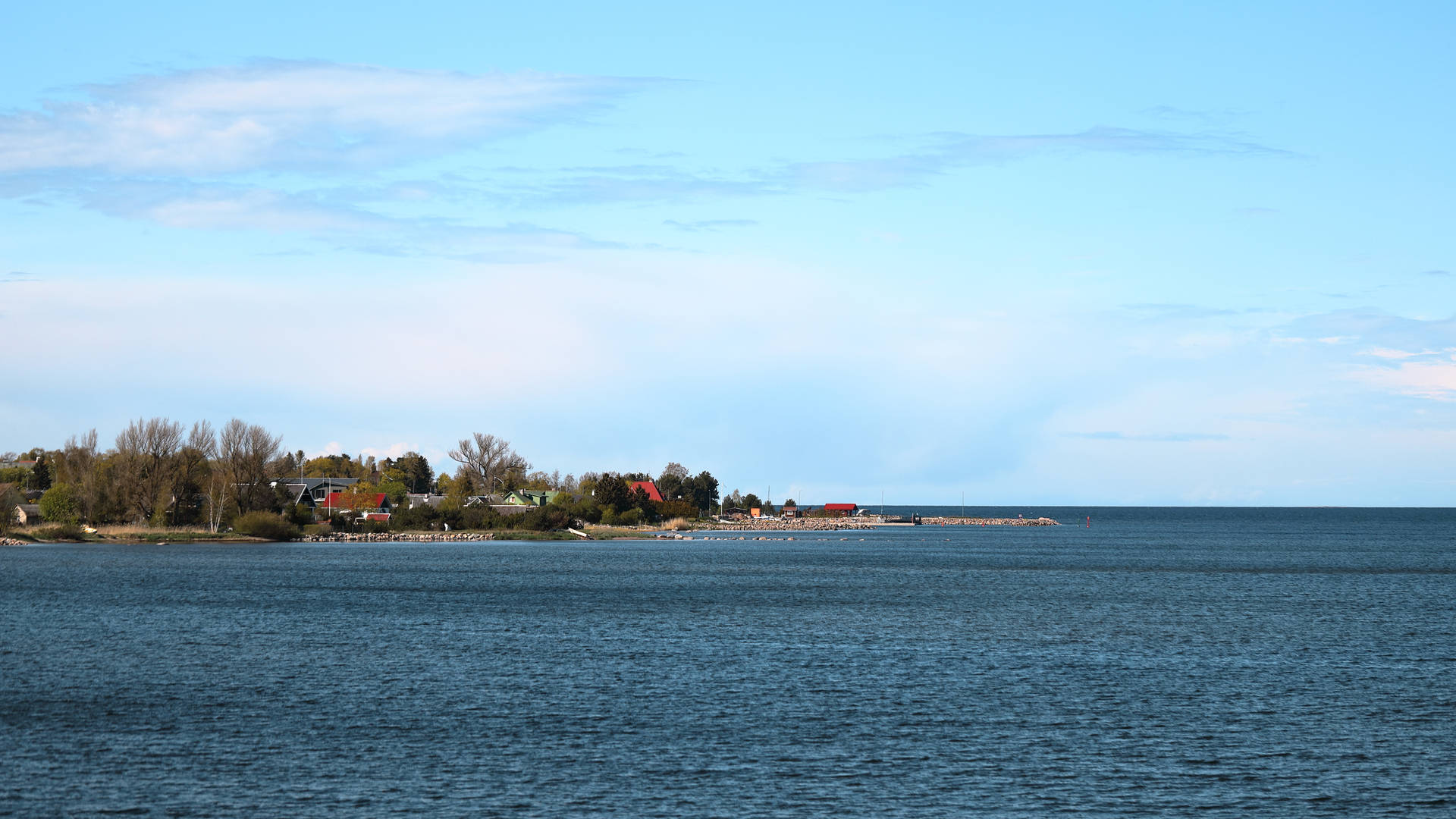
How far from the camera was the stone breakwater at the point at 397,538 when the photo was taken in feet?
458

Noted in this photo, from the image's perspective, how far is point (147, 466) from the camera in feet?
418

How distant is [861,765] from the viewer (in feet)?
86.3

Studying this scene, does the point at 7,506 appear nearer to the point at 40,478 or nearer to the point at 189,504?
the point at 189,504

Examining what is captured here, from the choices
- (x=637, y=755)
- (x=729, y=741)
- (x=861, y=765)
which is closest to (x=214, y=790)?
(x=637, y=755)

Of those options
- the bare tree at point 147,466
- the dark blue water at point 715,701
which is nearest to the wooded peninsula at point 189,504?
the bare tree at point 147,466

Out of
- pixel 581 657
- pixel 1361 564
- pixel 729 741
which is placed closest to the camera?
pixel 729 741

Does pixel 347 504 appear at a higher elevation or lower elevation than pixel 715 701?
higher

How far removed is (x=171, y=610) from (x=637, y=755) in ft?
122

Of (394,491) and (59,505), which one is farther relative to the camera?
(394,491)

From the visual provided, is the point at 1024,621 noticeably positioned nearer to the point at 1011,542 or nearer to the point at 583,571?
the point at 583,571

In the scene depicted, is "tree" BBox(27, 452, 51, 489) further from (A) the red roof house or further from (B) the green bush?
(B) the green bush

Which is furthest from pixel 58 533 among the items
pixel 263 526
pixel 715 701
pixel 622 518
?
pixel 715 701

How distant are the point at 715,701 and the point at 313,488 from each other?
149254 mm

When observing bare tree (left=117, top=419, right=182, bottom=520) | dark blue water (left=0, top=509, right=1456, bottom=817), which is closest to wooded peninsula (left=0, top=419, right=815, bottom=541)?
bare tree (left=117, top=419, right=182, bottom=520)
